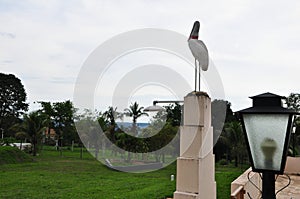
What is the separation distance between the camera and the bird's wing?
3042 mm

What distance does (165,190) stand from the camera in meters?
6.16

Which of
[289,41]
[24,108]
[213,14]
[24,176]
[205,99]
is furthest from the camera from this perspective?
[24,108]

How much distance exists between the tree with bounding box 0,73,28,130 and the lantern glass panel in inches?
946

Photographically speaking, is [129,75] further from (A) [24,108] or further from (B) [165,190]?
(A) [24,108]

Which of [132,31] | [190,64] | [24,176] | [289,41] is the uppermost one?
[289,41]

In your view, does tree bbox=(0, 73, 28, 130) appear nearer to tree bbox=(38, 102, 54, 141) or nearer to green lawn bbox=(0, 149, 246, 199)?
tree bbox=(38, 102, 54, 141)

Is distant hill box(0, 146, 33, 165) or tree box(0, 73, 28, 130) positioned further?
tree box(0, 73, 28, 130)

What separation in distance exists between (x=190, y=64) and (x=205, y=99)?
0.53 m

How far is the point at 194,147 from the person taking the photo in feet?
10.1

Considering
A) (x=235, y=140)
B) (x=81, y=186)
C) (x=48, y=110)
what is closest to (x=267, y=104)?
(x=81, y=186)

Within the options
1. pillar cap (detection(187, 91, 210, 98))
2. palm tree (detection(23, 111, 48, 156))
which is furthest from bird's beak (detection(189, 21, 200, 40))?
palm tree (detection(23, 111, 48, 156))

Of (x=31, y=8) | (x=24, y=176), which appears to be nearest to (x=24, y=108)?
(x=24, y=176)

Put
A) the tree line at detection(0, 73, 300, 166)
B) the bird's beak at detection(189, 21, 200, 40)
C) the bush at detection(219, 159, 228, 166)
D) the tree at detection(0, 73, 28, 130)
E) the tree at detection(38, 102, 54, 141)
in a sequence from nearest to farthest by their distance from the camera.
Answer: the bird's beak at detection(189, 21, 200, 40) → the tree line at detection(0, 73, 300, 166) → the bush at detection(219, 159, 228, 166) → the tree at detection(38, 102, 54, 141) → the tree at detection(0, 73, 28, 130)

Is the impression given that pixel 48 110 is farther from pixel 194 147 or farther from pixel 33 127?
pixel 194 147
